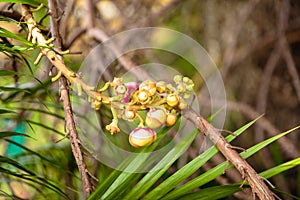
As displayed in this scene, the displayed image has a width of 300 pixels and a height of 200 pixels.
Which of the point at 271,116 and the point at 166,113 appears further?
the point at 271,116

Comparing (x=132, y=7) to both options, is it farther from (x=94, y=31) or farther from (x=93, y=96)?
(x=93, y=96)

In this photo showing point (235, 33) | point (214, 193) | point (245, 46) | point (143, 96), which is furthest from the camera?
point (245, 46)

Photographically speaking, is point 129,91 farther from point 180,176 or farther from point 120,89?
point 180,176

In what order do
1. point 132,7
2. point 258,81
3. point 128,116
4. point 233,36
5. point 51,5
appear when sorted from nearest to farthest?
point 128,116 → point 51,5 → point 132,7 → point 233,36 → point 258,81

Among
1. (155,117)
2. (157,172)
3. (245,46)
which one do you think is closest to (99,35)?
(157,172)

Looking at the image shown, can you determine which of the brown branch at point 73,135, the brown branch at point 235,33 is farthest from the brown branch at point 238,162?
the brown branch at point 235,33

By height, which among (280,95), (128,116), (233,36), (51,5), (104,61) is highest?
(233,36)

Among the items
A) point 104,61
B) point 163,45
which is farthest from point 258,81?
point 104,61

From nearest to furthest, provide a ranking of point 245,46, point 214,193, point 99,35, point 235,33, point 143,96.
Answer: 1. point 143,96
2. point 214,193
3. point 99,35
4. point 235,33
5. point 245,46
